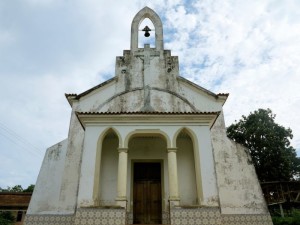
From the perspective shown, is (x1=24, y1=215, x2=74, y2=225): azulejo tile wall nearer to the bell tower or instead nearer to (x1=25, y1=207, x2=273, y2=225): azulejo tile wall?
(x1=25, y1=207, x2=273, y2=225): azulejo tile wall

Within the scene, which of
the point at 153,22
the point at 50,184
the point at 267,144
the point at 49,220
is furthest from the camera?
the point at 267,144

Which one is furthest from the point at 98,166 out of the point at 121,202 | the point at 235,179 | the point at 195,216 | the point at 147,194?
the point at 235,179

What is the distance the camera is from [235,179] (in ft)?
36.1

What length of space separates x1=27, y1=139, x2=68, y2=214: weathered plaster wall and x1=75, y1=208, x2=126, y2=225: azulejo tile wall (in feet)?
8.42

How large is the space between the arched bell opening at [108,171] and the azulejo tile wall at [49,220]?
1403 mm

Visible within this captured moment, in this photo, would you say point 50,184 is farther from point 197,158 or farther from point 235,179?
point 235,179

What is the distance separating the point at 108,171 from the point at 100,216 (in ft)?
8.42

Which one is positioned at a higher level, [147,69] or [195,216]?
[147,69]

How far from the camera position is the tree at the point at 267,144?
22516mm

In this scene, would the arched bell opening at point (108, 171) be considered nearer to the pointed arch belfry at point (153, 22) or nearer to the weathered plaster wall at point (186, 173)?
the weathered plaster wall at point (186, 173)

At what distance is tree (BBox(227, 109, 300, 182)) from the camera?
22.5 m

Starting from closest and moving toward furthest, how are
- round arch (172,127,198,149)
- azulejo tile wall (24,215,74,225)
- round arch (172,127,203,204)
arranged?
1. round arch (172,127,203,204)
2. round arch (172,127,198,149)
3. azulejo tile wall (24,215,74,225)

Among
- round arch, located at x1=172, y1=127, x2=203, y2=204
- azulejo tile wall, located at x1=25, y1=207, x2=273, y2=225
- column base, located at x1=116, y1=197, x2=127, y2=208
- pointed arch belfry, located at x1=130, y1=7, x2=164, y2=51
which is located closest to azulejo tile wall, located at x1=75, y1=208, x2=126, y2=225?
azulejo tile wall, located at x1=25, y1=207, x2=273, y2=225

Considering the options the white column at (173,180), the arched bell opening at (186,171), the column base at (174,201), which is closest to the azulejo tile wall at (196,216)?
the column base at (174,201)
